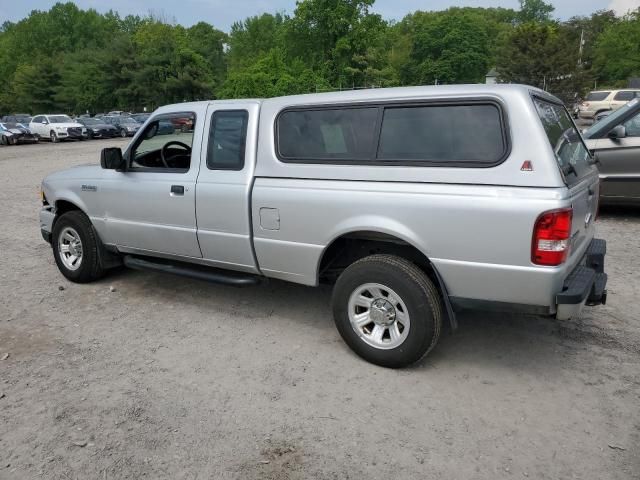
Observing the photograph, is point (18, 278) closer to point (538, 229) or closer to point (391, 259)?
point (391, 259)

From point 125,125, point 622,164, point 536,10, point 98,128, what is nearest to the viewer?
point 622,164

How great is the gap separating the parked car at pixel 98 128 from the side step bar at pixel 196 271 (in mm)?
32100

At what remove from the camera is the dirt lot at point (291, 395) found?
2.83m

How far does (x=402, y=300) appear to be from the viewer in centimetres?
356

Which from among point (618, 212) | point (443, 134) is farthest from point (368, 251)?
point (618, 212)

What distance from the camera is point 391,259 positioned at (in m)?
3.66

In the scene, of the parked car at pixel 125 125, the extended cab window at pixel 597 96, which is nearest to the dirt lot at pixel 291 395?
the extended cab window at pixel 597 96

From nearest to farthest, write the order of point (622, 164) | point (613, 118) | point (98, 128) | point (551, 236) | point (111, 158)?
point (551, 236) → point (111, 158) → point (622, 164) → point (613, 118) → point (98, 128)

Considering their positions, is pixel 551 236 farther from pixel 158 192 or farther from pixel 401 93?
pixel 158 192

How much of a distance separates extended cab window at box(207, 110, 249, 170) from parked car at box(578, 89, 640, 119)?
25288 millimetres

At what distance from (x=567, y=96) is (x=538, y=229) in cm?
3688

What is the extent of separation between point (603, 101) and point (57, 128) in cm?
3048

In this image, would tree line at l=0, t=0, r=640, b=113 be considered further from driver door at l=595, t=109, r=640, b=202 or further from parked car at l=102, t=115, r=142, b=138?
driver door at l=595, t=109, r=640, b=202

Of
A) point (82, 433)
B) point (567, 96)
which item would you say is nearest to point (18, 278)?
point (82, 433)
